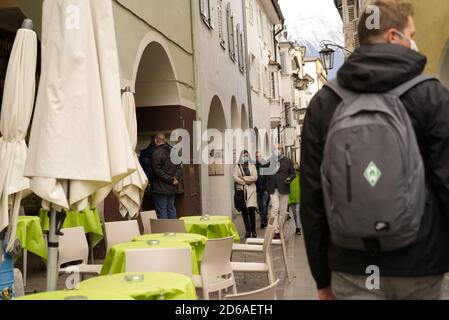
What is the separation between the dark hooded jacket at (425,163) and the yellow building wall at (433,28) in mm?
7914

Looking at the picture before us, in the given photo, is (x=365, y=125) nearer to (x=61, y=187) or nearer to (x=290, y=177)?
(x=61, y=187)

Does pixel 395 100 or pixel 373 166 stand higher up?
pixel 395 100

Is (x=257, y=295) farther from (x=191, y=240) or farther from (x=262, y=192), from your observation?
(x=262, y=192)

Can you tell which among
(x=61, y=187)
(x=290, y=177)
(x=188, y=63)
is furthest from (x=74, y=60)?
(x=188, y=63)

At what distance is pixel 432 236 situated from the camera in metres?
2.07

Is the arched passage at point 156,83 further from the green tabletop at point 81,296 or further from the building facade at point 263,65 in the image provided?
the building facade at point 263,65

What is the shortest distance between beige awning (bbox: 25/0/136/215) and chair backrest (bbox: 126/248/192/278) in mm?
A: 688

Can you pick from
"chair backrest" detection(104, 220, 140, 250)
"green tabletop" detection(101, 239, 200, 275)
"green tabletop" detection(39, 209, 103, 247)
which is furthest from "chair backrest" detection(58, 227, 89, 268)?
"green tabletop" detection(39, 209, 103, 247)

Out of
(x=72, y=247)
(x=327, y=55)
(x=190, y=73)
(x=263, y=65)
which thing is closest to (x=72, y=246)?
(x=72, y=247)

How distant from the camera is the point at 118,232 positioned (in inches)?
280

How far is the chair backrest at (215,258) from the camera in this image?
5.33 metres

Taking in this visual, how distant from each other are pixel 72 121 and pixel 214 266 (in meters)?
2.28

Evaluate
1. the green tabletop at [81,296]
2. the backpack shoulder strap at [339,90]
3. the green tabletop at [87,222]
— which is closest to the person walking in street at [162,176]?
the green tabletop at [87,222]
